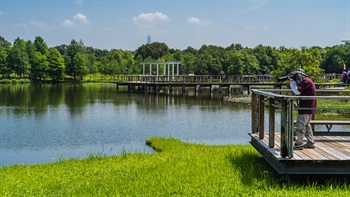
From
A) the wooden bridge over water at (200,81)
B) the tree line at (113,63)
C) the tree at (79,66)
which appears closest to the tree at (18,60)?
the tree line at (113,63)

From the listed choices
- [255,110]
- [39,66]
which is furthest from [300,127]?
[39,66]

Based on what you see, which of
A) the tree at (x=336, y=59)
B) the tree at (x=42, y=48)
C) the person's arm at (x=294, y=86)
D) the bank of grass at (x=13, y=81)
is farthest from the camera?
the tree at (x=42, y=48)

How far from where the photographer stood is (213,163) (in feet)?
25.9

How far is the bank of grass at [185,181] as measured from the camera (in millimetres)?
6246

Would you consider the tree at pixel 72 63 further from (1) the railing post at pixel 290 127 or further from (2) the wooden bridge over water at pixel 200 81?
(1) the railing post at pixel 290 127

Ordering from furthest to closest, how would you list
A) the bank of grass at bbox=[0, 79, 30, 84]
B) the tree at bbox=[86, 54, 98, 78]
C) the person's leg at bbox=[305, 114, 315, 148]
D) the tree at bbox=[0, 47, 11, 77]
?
the tree at bbox=[86, 54, 98, 78]
the tree at bbox=[0, 47, 11, 77]
the bank of grass at bbox=[0, 79, 30, 84]
the person's leg at bbox=[305, 114, 315, 148]

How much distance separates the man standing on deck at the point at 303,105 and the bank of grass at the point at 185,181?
650 mm

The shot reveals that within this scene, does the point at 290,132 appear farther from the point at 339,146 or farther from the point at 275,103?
the point at 339,146

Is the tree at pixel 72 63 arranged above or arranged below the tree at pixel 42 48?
below

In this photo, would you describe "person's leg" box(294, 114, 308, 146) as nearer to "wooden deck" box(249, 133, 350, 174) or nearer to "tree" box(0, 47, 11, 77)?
"wooden deck" box(249, 133, 350, 174)

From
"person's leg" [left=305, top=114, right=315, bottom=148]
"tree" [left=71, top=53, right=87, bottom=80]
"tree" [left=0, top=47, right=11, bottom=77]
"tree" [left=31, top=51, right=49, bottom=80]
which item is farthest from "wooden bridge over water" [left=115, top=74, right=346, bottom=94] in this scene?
"person's leg" [left=305, top=114, right=315, bottom=148]

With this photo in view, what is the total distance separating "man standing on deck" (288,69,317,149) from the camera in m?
6.85

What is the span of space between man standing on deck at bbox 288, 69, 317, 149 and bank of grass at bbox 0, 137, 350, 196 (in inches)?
25.6

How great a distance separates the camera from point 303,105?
684 cm
